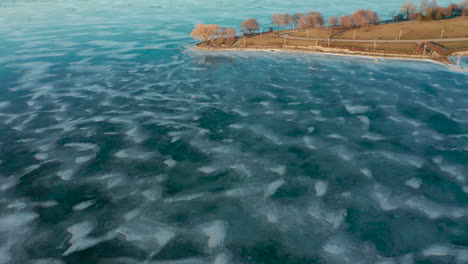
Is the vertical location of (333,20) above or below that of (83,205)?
above

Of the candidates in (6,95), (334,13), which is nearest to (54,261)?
(6,95)

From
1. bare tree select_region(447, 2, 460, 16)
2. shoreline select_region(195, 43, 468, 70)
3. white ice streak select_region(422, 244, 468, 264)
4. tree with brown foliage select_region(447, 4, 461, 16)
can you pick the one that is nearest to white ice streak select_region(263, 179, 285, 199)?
white ice streak select_region(422, 244, 468, 264)

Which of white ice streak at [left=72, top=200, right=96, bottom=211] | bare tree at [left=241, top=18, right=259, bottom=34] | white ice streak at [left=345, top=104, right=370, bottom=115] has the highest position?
bare tree at [left=241, top=18, right=259, bottom=34]

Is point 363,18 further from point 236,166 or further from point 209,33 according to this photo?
point 236,166

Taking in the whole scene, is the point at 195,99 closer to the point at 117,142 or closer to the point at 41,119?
the point at 117,142

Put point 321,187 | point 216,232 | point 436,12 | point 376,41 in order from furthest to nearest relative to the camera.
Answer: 1. point 436,12
2. point 376,41
3. point 321,187
4. point 216,232

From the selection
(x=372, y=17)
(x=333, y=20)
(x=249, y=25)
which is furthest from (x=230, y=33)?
(x=372, y=17)

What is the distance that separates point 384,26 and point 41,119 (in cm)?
8819

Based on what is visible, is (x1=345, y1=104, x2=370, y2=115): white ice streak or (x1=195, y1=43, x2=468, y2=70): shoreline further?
(x1=195, y1=43, x2=468, y2=70): shoreline

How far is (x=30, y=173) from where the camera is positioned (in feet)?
92.8

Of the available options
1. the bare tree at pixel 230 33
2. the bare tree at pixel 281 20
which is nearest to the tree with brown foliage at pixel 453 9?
the bare tree at pixel 281 20

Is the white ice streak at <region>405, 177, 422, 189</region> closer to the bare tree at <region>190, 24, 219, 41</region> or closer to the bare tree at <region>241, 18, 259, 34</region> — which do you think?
the bare tree at <region>190, 24, 219, 41</region>

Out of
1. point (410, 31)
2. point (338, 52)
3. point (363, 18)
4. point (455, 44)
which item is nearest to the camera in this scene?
point (455, 44)

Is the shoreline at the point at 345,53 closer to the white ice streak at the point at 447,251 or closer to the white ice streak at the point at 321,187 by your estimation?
the white ice streak at the point at 321,187
